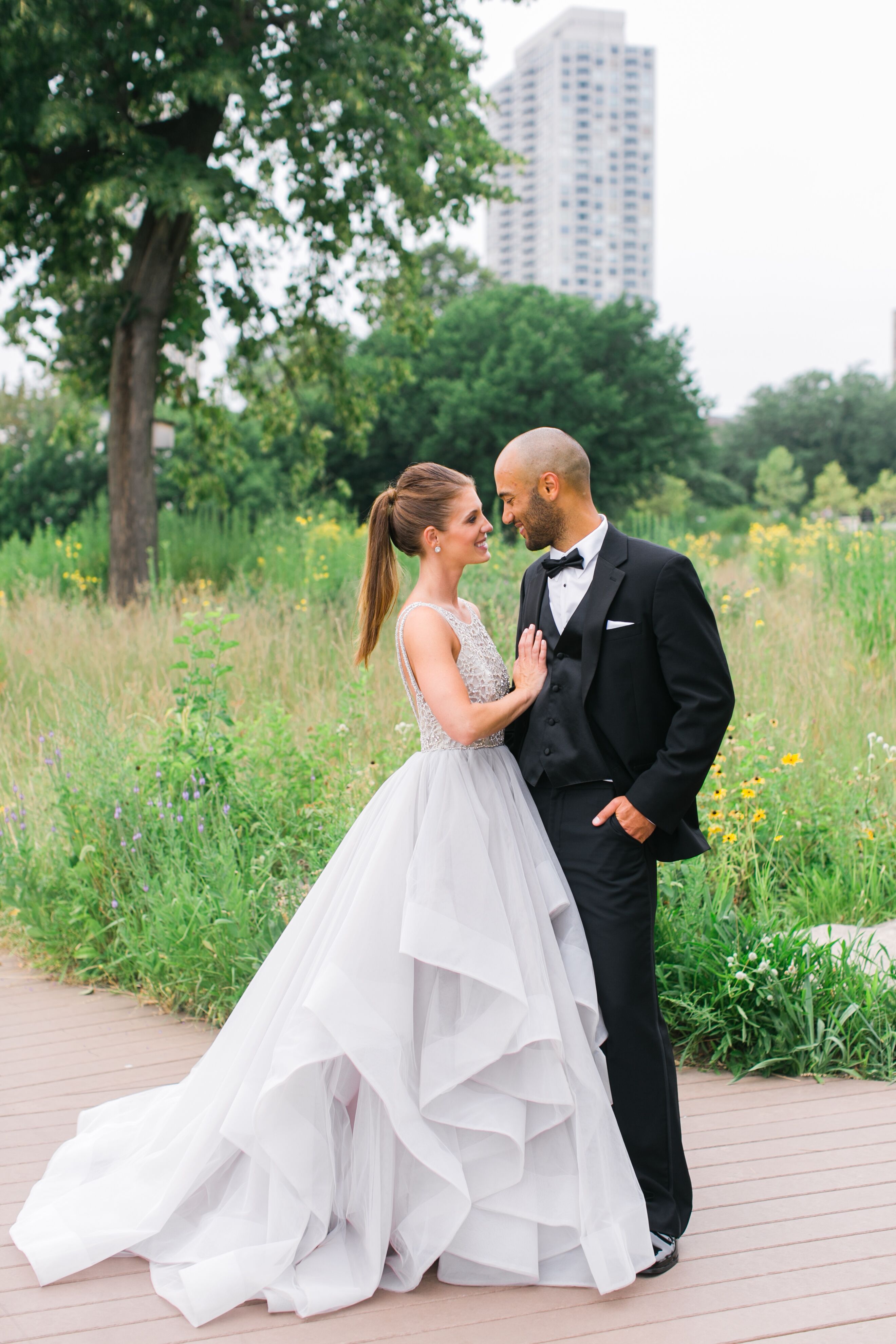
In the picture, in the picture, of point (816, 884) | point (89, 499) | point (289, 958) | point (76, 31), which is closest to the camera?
point (289, 958)

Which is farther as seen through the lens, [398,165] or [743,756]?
[398,165]

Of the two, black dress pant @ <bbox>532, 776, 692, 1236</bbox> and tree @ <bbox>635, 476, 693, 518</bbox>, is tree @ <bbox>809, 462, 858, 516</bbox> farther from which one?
black dress pant @ <bbox>532, 776, 692, 1236</bbox>

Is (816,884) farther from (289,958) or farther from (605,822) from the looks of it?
(289,958)

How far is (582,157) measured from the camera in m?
157

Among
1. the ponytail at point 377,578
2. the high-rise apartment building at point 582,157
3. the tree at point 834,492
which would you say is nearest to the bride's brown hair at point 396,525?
the ponytail at point 377,578

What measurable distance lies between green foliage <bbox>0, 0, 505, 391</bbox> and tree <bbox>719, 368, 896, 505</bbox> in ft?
168

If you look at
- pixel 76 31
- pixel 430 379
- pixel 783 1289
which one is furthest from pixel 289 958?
pixel 430 379

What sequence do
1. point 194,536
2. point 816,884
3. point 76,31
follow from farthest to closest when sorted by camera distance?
point 194,536 < point 76,31 < point 816,884

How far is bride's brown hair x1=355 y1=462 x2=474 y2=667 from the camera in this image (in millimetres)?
2738

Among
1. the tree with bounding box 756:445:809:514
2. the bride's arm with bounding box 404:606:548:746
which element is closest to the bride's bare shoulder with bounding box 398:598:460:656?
the bride's arm with bounding box 404:606:548:746

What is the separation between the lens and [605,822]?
2.52m

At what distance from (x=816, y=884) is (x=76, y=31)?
30.8ft

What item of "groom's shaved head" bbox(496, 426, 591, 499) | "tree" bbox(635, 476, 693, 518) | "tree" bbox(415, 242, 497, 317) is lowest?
"groom's shaved head" bbox(496, 426, 591, 499)

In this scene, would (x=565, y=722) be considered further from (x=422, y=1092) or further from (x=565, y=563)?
(x=422, y=1092)
